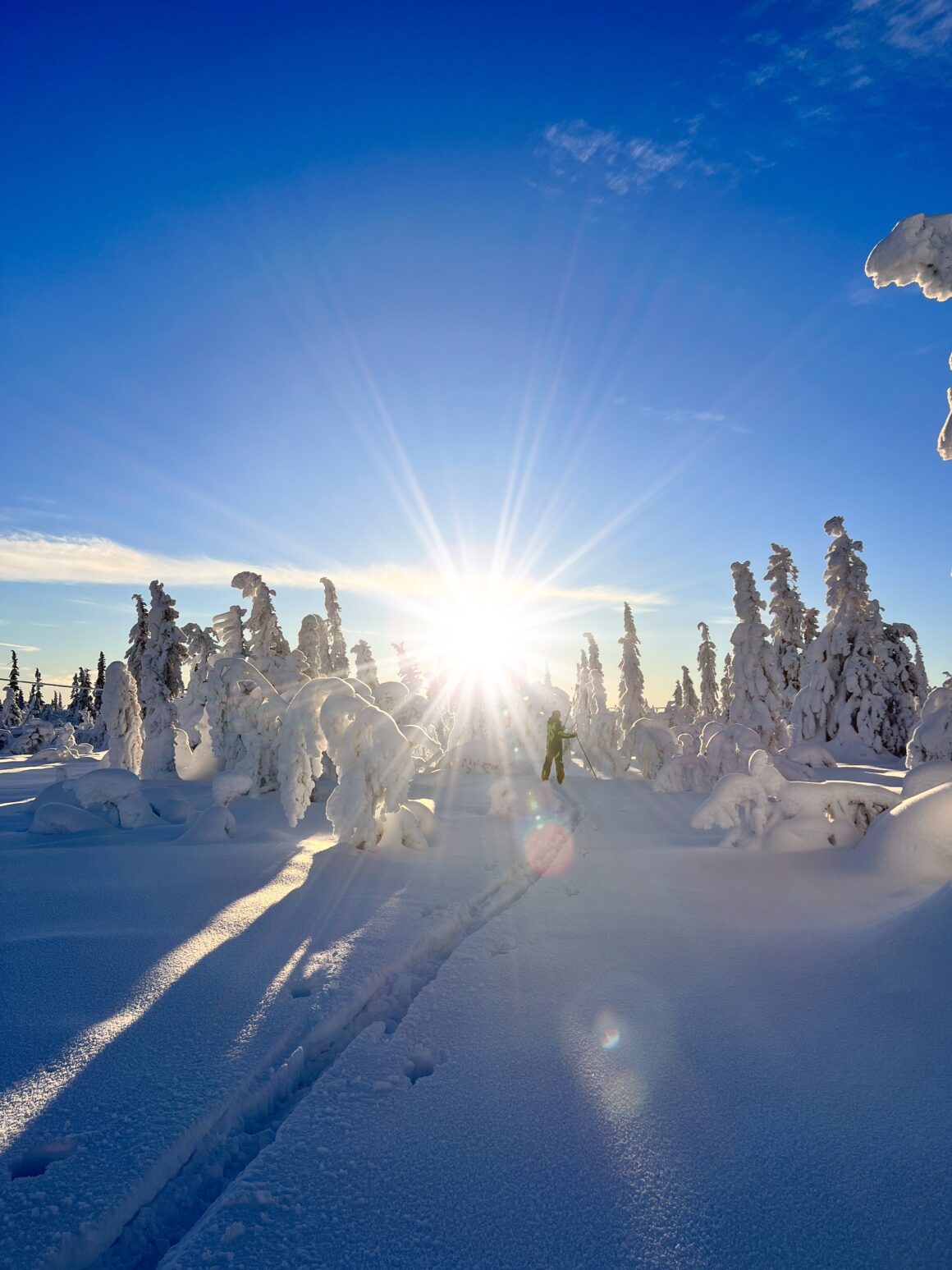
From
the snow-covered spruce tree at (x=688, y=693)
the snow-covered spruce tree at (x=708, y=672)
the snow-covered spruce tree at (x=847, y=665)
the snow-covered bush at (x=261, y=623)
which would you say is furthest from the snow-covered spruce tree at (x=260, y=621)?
the snow-covered spruce tree at (x=688, y=693)

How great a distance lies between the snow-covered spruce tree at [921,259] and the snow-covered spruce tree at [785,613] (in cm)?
2613

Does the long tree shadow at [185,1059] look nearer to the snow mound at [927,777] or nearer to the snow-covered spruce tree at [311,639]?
the snow mound at [927,777]

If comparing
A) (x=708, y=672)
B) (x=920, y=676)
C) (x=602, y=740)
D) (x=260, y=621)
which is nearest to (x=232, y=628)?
(x=260, y=621)

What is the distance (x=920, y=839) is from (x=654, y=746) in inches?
738

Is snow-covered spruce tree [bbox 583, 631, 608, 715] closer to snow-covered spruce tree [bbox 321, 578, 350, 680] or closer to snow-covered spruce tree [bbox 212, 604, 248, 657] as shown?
snow-covered spruce tree [bbox 321, 578, 350, 680]

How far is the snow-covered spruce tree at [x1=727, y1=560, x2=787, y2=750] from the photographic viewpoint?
26.0 meters

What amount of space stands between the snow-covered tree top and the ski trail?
7608 mm

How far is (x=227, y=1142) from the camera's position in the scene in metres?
2.69

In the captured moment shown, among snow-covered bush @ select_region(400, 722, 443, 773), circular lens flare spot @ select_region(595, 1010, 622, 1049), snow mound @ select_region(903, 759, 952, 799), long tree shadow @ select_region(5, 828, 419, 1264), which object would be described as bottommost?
circular lens flare spot @ select_region(595, 1010, 622, 1049)

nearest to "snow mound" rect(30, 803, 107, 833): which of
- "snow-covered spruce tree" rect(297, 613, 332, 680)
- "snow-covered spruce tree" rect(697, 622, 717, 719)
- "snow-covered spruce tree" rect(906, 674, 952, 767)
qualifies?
"snow-covered spruce tree" rect(906, 674, 952, 767)

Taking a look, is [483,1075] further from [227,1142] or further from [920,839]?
[920,839]

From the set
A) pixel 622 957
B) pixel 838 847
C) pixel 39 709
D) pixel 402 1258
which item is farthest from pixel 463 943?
pixel 39 709

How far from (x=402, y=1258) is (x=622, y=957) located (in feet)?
9.76

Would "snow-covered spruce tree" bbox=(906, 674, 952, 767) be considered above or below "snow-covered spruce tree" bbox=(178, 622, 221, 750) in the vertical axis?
below
